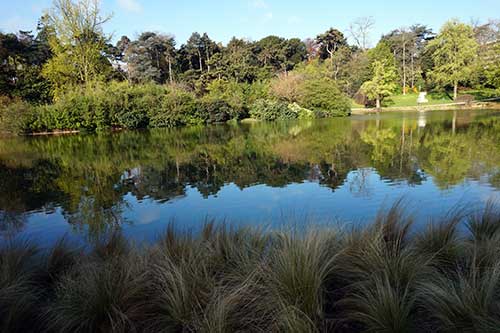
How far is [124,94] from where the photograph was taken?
98.1 feet

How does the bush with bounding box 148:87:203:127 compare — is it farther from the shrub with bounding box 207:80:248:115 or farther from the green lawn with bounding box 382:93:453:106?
the green lawn with bounding box 382:93:453:106

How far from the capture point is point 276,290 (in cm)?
268

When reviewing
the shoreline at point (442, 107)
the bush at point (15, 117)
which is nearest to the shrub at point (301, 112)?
the shoreline at point (442, 107)

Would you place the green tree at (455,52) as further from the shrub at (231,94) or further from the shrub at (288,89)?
the shrub at (231,94)

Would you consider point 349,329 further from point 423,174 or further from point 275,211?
point 423,174

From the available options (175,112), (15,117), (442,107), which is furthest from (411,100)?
(15,117)

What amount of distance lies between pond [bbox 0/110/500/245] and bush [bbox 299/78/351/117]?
2065cm

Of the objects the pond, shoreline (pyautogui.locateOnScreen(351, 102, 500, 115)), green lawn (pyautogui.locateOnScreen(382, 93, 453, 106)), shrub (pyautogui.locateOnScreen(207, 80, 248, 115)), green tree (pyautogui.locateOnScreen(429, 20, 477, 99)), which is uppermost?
green tree (pyautogui.locateOnScreen(429, 20, 477, 99))

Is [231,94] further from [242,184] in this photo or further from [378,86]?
[242,184]

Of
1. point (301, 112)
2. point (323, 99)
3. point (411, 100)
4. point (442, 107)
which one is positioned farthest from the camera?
point (411, 100)

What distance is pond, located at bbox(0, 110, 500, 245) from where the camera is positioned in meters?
6.25

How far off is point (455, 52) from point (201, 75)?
30.7 meters

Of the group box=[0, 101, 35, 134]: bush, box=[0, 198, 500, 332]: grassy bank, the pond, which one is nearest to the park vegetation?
box=[0, 101, 35, 134]: bush

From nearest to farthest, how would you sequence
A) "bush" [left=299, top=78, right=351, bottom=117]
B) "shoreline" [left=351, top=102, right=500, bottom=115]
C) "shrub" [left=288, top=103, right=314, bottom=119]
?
"shrub" [left=288, top=103, right=314, bottom=119]
"bush" [left=299, top=78, right=351, bottom=117]
"shoreline" [left=351, top=102, right=500, bottom=115]
